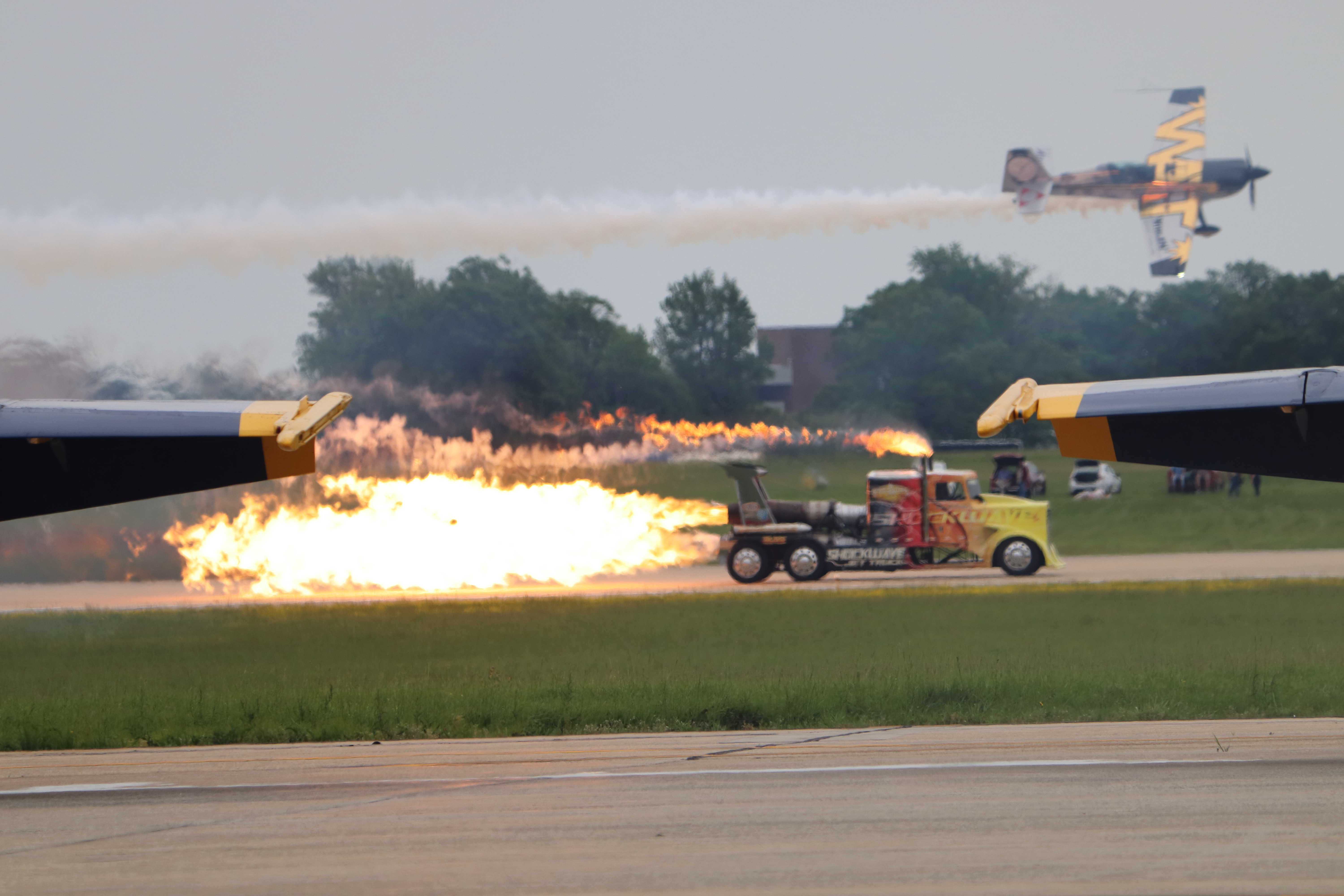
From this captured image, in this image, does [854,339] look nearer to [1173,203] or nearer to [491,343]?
[1173,203]

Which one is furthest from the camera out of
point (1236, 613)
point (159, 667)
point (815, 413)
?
point (815, 413)

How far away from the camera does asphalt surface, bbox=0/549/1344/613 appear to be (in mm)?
29703

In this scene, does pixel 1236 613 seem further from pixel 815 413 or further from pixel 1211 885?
pixel 815 413

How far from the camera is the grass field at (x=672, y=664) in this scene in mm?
12758

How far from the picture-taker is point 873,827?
26.1 ft

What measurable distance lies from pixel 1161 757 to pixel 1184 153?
172 ft

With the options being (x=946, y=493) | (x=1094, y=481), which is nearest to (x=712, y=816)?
(x=946, y=493)

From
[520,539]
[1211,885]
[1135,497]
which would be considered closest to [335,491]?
[520,539]

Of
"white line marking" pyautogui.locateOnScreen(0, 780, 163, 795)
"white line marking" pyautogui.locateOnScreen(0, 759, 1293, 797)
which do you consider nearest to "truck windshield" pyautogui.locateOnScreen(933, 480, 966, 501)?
"white line marking" pyautogui.locateOnScreen(0, 759, 1293, 797)

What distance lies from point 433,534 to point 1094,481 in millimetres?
36801

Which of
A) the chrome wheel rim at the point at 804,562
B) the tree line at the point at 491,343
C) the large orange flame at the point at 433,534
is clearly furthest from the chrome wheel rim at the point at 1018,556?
the tree line at the point at 491,343

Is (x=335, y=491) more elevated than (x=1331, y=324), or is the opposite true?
(x=1331, y=324)

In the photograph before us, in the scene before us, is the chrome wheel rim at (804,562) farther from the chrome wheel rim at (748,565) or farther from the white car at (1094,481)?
the white car at (1094,481)

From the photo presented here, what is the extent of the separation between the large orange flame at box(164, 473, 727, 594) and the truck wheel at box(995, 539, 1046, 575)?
265 inches
